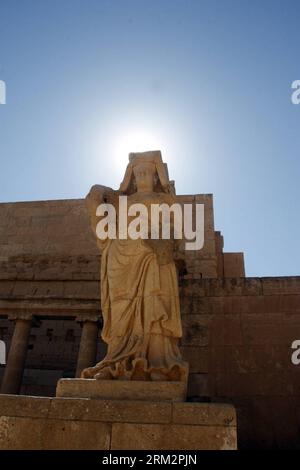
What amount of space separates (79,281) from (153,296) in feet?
30.5

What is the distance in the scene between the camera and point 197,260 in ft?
50.5

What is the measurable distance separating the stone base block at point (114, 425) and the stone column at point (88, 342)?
8190 mm

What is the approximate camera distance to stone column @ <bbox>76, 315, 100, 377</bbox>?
1186 centimetres

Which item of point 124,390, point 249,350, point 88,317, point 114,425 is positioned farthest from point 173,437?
point 88,317

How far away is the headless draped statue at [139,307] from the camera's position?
4.43 meters

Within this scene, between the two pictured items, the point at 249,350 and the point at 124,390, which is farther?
the point at 249,350

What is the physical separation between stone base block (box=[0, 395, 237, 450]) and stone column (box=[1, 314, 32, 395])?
8.82 meters

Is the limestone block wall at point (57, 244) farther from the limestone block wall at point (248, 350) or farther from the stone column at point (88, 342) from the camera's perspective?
the limestone block wall at point (248, 350)

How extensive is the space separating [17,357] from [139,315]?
8.71 meters

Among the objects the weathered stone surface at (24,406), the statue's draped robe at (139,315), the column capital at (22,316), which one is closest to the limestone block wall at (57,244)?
the column capital at (22,316)

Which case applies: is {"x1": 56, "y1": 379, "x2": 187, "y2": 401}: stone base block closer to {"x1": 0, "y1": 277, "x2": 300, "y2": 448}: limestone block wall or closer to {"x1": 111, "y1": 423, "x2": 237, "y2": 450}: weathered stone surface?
{"x1": 111, "y1": 423, "x2": 237, "y2": 450}: weathered stone surface

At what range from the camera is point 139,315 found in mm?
4805

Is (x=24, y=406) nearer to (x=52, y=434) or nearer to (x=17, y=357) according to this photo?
(x=52, y=434)

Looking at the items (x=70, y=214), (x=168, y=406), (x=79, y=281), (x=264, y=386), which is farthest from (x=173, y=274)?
(x=70, y=214)
